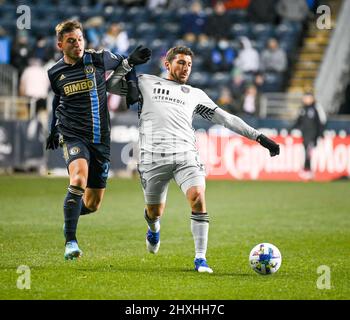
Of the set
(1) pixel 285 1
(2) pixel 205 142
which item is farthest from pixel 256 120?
(1) pixel 285 1

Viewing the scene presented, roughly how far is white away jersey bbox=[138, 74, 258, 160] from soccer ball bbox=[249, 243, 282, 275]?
1.15 metres

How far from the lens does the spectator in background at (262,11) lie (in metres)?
27.8

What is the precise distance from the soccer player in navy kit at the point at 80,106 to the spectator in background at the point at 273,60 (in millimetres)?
16616

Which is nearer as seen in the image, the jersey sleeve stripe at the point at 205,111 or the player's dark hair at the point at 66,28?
the jersey sleeve stripe at the point at 205,111

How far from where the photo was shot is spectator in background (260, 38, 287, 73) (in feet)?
85.4

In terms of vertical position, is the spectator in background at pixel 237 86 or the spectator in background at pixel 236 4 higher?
the spectator in background at pixel 236 4

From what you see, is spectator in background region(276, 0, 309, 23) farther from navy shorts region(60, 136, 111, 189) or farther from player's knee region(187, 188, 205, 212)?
player's knee region(187, 188, 205, 212)

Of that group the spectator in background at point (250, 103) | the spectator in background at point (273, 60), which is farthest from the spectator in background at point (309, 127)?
the spectator in background at point (273, 60)

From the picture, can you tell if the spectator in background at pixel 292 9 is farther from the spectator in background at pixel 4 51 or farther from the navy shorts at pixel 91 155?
the navy shorts at pixel 91 155

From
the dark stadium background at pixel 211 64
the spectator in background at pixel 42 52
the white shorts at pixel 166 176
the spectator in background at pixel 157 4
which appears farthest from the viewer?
the spectator in background at pixel 157 4

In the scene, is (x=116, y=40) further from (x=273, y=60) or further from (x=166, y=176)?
(x=166, y=176)

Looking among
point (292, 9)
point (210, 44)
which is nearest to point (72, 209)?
point (210, 44)

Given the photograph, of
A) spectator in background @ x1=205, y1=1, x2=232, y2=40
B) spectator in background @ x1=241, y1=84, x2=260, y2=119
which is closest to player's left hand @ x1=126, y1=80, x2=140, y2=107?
spectator in background @ x1=241, y1=84, x2=260, y2=119
